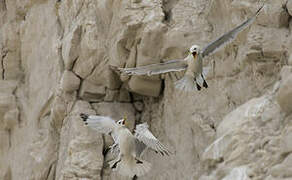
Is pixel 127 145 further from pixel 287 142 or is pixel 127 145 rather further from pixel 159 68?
pixel 287 142

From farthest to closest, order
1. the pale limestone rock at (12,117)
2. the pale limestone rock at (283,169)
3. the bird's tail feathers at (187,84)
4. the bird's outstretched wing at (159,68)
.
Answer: the pale limestone rock at (12,117), the bird's tail feathers at (187,84), the bird's outstretched wing at (159,68), the pale limestone rock at (283,169)

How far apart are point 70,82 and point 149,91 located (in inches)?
37.0

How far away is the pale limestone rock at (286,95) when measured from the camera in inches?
147

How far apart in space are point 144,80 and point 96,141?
85cm

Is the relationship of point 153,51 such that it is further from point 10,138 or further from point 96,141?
point 10,138

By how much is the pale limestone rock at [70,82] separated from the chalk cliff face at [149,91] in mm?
12

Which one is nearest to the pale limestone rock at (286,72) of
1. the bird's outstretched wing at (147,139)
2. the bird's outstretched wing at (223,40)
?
the bird's outstretched wing at (223,40)

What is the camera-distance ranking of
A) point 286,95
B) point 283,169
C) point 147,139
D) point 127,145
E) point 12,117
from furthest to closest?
point 12,117 < point 127,145 < point 147,139 < point 286,95 < point 283,169

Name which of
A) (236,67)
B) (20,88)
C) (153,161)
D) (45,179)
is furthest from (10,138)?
(236,67)

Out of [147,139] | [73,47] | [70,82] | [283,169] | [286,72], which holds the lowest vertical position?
[70,82]

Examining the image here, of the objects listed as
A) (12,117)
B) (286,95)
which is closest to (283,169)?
(286,95)

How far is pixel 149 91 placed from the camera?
261 inches

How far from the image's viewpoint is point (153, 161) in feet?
21.1

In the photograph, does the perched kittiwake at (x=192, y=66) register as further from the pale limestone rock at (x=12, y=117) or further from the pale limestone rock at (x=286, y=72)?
the pale limestone rock at (x=12, y=117)
